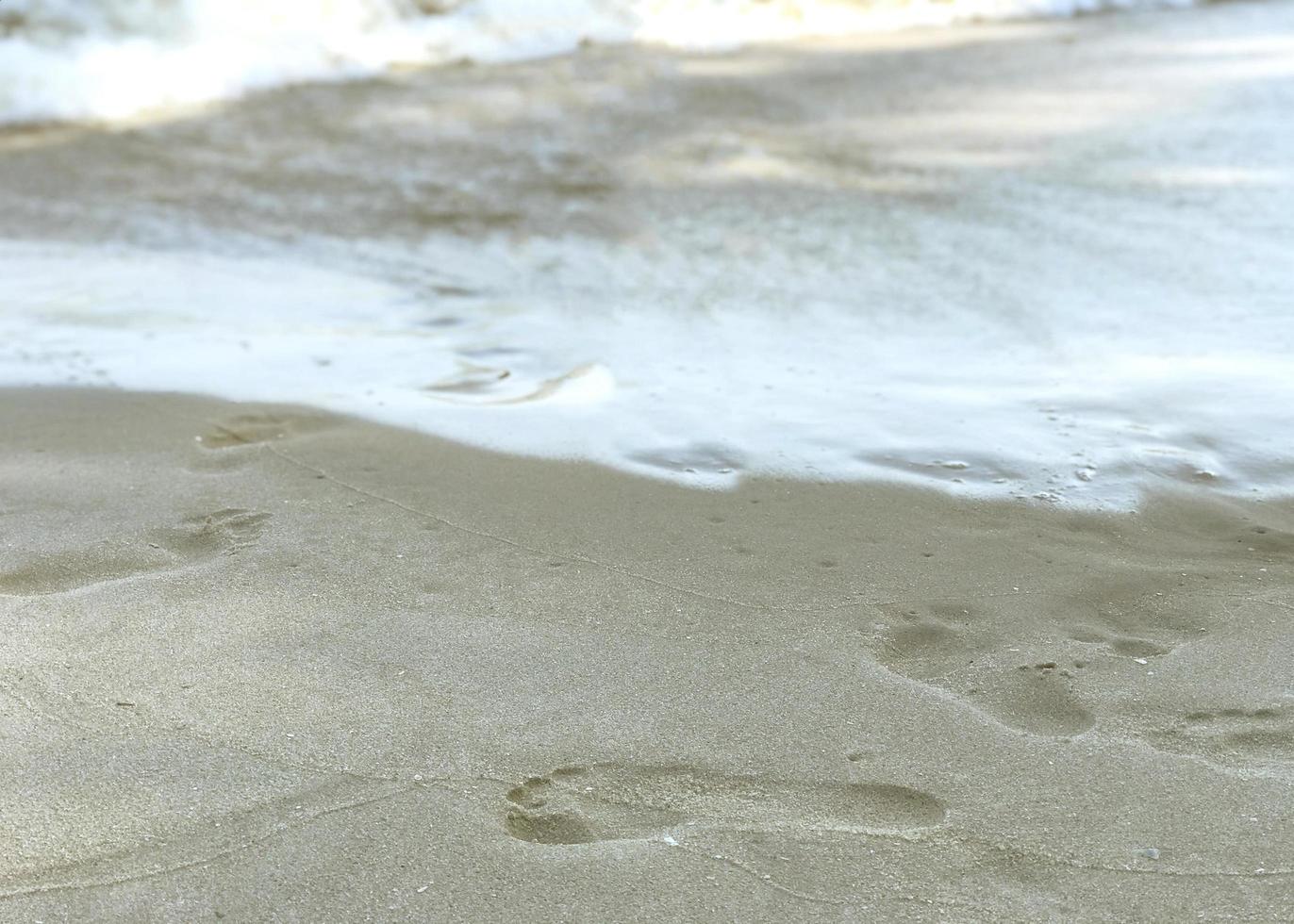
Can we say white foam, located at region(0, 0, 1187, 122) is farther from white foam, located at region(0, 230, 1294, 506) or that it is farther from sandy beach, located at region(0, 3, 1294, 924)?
white foam, located at region(0, 230, 1294, 506)

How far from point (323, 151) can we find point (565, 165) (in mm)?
1221

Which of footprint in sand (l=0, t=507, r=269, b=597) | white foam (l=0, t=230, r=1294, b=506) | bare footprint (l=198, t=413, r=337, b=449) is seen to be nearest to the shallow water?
white foam (l=0, t=230, r=1294, b=506)

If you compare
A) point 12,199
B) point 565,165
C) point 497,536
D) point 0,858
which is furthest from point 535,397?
point 12,199

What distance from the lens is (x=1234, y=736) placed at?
185cm

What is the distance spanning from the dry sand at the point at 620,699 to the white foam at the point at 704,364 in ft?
0.70

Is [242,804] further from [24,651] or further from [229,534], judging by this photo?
[229,534]

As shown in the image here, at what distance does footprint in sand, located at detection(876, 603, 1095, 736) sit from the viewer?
74.6 inches

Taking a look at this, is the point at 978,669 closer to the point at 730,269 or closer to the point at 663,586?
the point at 663,586

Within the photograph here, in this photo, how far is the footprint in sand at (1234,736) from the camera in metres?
1.80

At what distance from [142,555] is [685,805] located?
1173mm

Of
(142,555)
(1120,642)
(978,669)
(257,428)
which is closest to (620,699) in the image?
(978,669)

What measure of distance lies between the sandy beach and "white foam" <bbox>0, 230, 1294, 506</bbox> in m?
0.02

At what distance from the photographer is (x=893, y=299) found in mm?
3912

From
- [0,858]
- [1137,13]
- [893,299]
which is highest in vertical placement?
[1137,13]
